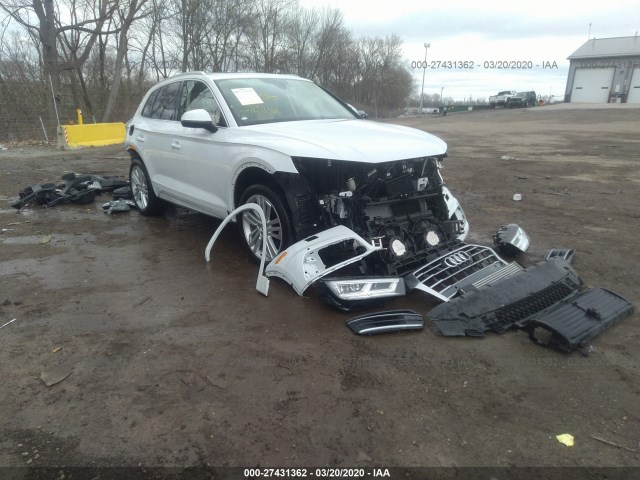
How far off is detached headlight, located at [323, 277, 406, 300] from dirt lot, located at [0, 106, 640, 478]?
0.24 m

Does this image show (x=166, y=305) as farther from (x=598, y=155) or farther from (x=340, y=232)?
(x=598, y=155)

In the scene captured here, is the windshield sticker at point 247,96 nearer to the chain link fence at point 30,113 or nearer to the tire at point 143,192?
the tire at point 143,192

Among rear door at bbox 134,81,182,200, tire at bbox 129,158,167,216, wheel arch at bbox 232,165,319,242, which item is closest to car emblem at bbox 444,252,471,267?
wheel arch at bbox 232,165,319,242

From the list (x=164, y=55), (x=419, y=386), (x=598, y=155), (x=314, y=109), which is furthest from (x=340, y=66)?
(x=419, y=386)

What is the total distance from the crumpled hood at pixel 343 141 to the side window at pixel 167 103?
5.77 ft

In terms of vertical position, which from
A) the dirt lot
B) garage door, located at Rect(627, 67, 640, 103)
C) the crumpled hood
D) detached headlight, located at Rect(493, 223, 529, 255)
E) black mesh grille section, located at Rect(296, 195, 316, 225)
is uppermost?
garage door, located at Rect(627, 67, 640, 103)

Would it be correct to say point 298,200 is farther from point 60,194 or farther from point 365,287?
point 60,194

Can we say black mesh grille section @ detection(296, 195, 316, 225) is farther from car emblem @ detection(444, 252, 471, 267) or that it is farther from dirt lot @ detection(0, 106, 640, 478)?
car emblem @ detection(444, 252, 471, 267)

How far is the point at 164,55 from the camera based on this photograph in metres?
33.5

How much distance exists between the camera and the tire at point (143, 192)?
6.50m

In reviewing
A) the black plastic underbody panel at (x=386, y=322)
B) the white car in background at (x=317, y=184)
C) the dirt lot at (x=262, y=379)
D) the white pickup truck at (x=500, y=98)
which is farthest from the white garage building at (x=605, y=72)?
the black plastic underbody panel at (x=386, y=322)

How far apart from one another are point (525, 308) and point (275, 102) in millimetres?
3272

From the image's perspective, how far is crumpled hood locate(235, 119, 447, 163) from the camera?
3.70 meters

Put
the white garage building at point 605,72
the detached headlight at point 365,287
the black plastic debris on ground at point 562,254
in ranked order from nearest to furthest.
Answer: the detached headlight at point 365,287, the black plastic debris on ground at point 562,254, the white garage building at point 605,72
